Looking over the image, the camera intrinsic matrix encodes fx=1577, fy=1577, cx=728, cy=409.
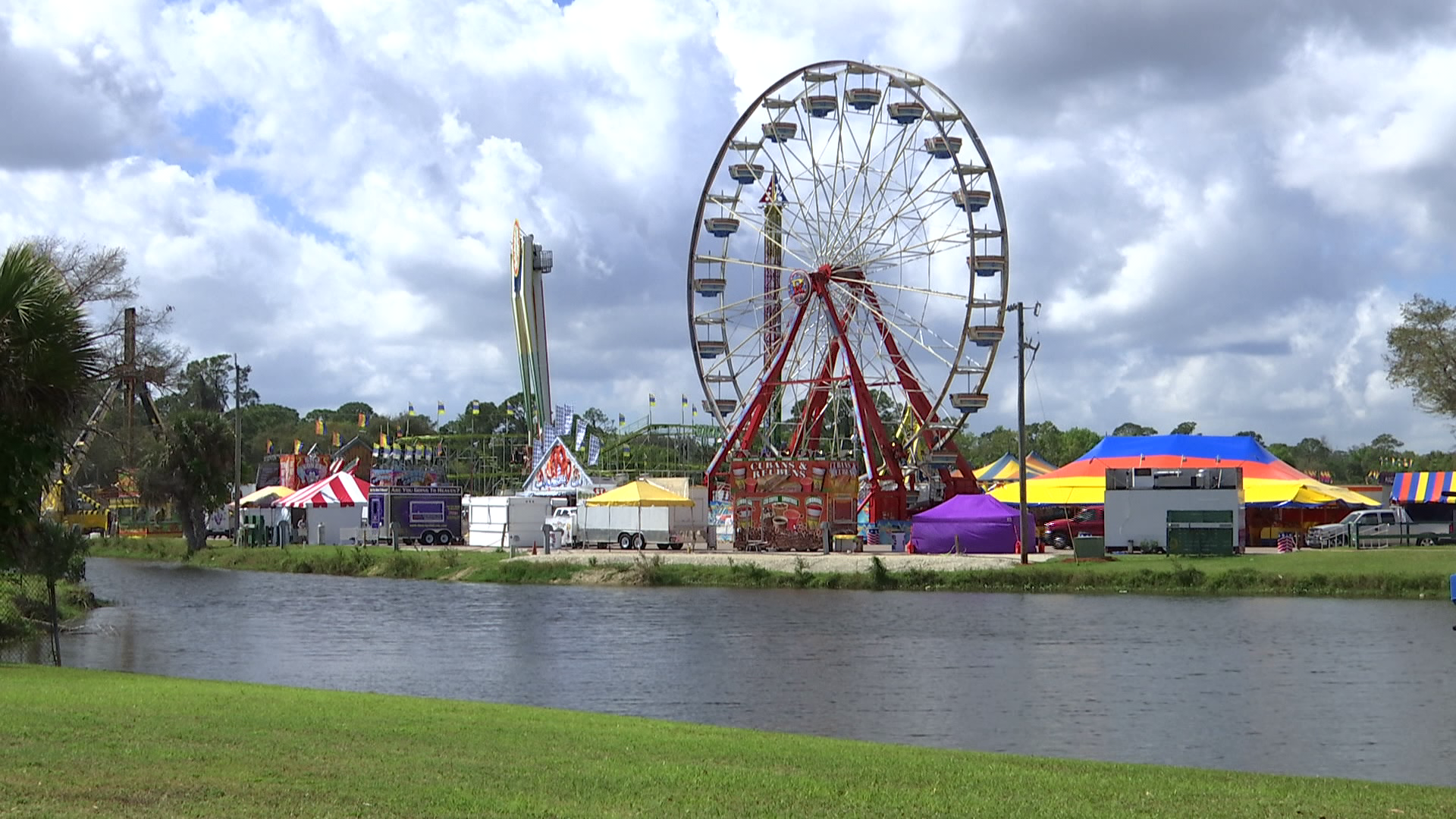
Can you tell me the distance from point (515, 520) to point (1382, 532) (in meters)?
34.9

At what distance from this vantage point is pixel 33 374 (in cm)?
2161

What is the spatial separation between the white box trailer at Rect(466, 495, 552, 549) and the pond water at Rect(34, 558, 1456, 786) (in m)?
18.8

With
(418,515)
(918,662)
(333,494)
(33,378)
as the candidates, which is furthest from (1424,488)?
(33,378)

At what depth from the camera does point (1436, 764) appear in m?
18.8

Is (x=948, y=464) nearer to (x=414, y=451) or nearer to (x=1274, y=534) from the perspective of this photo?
(x=1274, y=534)

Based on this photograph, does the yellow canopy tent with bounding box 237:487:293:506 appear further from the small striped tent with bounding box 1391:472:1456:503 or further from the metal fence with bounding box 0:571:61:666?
the small striped tent with bounding box 1391:472:1456:503

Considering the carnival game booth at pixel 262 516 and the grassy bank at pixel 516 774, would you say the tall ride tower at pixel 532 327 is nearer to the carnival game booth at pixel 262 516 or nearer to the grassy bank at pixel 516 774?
the carnival game booth at pixel 262 516

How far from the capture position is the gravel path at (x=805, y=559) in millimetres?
52281

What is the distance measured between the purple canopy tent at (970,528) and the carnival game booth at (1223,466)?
6.76m

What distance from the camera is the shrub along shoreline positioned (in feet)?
145

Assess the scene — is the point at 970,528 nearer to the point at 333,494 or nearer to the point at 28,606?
the point at 28,606

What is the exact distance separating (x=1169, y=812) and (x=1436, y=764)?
8.32 metres

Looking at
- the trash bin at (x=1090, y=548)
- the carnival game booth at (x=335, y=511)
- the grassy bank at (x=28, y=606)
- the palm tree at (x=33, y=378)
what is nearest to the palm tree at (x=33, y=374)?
the palm tree at (x=33, y=378)

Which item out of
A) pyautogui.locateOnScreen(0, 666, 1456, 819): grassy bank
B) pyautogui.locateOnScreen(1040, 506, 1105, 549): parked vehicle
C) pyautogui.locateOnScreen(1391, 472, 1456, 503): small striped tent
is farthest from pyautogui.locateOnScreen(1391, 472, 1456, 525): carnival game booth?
pyautogui.locateOnScreen(0, 666, 1456, 819): grassy bank
